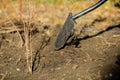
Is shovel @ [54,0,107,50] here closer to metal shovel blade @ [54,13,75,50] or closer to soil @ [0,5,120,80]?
metal shovel blade @ [54,13,75,50]

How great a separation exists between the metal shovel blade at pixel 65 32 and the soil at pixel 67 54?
4.1 inches

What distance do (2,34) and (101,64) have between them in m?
1.07

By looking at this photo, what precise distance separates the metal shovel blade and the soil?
0.34ft

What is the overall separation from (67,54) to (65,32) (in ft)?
0.80

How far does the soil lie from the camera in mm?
2439

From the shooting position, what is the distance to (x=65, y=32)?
2559 mm

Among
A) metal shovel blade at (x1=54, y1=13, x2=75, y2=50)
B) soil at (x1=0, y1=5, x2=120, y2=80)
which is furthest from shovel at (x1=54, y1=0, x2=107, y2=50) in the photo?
soil at (x1=0, y1=5, x2=120, y2=80)

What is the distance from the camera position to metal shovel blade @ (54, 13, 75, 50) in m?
2.49

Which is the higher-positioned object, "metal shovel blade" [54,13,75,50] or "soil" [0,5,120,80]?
"metal shovel blade" [54,13,75,50]

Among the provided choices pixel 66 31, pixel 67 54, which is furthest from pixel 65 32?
pixel 67 54

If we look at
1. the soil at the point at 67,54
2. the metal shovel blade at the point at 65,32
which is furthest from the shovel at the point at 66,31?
the soil at the point at 67,54

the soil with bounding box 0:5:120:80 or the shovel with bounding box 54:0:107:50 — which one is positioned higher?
the shovel with bounding box 54:0:107:50

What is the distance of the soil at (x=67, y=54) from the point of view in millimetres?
2439

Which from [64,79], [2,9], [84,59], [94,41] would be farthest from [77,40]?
[2,9]
